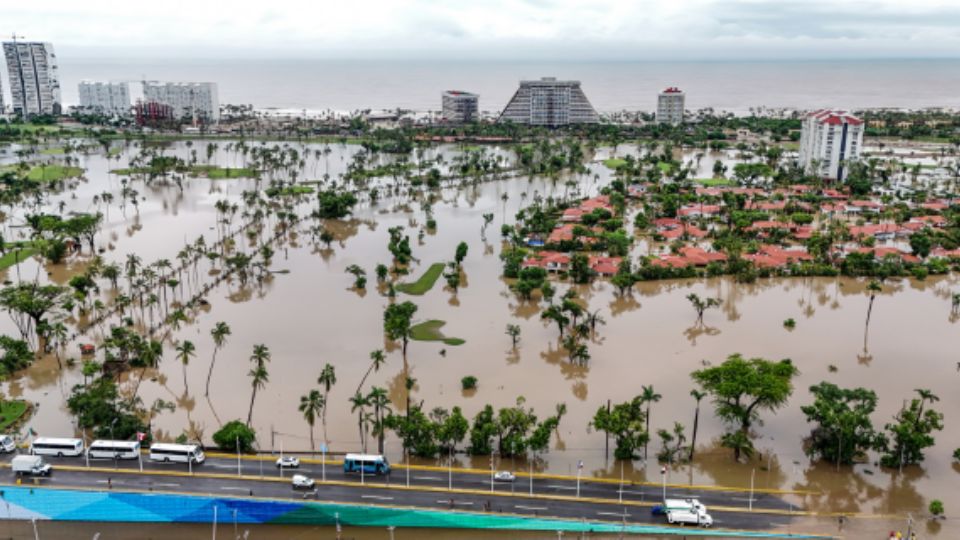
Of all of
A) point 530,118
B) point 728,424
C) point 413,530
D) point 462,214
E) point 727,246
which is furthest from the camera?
point 530,118

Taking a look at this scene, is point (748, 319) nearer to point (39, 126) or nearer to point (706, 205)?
point (706, 205)

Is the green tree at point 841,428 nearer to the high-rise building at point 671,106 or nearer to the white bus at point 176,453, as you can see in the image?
the white bus at point 176,453

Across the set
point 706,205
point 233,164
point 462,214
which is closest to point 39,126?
point 233,164

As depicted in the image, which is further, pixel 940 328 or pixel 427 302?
pixel 427 302

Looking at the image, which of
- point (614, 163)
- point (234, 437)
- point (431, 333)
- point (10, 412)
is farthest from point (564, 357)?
point (614, 163)

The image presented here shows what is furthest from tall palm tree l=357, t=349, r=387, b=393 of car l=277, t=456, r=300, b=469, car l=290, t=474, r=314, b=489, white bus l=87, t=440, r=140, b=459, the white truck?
the white truck

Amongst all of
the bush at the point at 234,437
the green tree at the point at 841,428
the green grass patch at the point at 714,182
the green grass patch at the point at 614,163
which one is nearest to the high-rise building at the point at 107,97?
the green grass patch at the point at 614,163

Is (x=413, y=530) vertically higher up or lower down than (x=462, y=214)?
lower down
